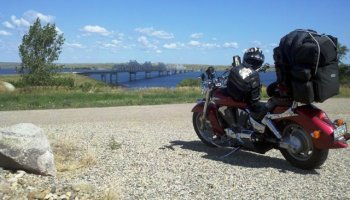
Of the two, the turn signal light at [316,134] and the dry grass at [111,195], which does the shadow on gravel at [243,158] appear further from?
the dry grass at [111,195]

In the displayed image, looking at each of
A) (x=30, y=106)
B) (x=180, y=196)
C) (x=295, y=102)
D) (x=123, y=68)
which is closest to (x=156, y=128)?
(x=295, y=102)

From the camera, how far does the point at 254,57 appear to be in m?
7.21

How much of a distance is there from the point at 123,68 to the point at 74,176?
499 feet

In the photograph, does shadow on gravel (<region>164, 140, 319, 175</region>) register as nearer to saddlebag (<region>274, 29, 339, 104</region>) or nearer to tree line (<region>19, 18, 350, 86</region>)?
saddlebag (<region>274, 29, 339, 104</region>)

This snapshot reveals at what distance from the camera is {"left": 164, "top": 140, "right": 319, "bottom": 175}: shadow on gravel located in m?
6.54

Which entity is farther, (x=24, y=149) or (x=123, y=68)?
(x=123, y=68)

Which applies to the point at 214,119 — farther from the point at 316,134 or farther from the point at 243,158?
the point at 316,134

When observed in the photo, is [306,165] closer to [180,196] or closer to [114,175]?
[180,196]

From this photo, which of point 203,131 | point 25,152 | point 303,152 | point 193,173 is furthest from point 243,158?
point 25,152

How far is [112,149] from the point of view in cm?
774

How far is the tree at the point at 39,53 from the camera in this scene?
41.5 meters

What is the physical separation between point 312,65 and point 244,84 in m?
1.35

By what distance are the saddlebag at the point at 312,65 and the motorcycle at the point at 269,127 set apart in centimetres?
35

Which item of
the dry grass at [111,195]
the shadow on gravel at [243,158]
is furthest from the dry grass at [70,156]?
the shadow on gravel at [243,158]
